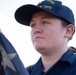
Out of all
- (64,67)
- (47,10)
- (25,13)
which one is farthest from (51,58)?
(25,13)

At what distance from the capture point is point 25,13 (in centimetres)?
265

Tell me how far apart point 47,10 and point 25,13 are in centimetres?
34

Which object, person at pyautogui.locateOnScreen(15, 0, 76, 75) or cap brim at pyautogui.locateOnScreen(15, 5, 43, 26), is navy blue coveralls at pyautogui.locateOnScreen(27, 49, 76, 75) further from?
cap brim at pyautogui.locateOnScreen(15, 5, 43, 26)

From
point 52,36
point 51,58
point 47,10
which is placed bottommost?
point 51,58

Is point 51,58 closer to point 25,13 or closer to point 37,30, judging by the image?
point 37,30

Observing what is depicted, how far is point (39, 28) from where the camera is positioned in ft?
7.63

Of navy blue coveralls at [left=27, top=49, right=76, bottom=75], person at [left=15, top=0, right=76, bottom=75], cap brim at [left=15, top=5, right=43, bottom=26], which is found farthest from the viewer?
cap brim at [left=15, top=5, right=43, bottom=26]

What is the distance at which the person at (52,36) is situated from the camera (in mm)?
2234

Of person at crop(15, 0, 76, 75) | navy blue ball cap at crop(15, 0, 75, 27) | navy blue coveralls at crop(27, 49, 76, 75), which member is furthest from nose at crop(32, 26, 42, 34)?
navy blue coveralls at crop(27, 49, 76, 75)

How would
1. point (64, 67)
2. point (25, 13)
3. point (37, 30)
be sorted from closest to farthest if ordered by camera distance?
point (64, 67), point (37, 30), point (25, 13)

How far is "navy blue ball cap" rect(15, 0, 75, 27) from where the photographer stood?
7.95 feet

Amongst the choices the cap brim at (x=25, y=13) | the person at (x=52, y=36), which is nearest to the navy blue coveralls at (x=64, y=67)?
the person at (x=52, y=36)

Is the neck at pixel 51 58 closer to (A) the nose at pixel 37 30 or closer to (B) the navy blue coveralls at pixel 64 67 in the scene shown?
(B) the navy blue coveralls at pixel 64 67

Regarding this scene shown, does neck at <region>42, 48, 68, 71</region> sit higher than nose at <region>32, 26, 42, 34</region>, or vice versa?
nose at <region>32, 26, 42, 34</region>
